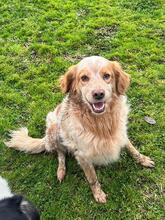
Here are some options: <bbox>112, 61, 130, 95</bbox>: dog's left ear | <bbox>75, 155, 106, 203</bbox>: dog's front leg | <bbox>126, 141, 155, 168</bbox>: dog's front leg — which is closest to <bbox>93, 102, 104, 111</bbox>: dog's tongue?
<bbox>112, 61, 130, 95</bbox>: dog's left ear

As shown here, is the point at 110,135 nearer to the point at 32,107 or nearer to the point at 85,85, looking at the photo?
the point at 85,85

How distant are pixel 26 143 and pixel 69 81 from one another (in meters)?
1.32

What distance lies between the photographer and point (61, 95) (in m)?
6.44

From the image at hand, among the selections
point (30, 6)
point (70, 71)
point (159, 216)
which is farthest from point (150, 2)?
point (159, 216)

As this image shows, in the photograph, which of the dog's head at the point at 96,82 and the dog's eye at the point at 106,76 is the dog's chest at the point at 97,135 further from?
the dog's eye at the point at 106,76

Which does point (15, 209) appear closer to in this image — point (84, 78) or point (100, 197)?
point (84, 78)

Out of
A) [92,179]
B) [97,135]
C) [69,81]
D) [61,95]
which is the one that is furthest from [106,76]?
[61,95]

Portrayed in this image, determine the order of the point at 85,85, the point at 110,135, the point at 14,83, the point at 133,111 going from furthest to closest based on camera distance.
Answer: the point at 14,83 → the point at 133,111 → the point at 110,135 → the point at 85,85

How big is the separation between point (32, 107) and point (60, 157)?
1.21m

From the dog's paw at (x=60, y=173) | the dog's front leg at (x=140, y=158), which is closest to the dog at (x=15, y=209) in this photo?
the dog's paw at (x=60, y=173)

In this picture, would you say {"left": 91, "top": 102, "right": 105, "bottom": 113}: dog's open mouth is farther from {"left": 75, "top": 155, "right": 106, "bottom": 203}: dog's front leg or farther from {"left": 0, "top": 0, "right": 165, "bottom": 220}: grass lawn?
{"left": 0, "top": 0, "right": 165, "bottom": 220}: grass lawn

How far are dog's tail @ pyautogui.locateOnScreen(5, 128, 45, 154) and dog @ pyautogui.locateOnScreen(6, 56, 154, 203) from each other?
158mm

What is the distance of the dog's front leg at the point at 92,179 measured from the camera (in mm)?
5020

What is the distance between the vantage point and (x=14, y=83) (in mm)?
6832
